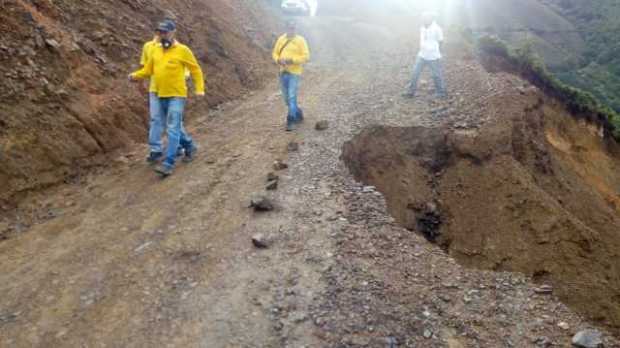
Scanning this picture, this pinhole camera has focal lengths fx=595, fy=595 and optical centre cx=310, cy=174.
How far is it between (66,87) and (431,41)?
20.4 feet

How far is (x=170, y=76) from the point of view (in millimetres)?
7141

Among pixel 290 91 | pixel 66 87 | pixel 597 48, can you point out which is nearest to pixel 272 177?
pixel 290 91

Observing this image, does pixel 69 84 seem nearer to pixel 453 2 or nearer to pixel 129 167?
pixel 129 167

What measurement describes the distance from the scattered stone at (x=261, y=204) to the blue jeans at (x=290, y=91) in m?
2.98

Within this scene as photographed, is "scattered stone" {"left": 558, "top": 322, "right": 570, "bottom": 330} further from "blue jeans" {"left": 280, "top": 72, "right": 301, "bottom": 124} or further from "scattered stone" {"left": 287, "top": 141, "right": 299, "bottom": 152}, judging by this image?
"blue jeans" {"left": 280, "top": 72, "right": 301, "bottom": 124}

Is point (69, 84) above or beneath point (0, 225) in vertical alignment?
above

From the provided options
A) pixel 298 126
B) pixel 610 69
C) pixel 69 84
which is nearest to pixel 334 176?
pixel 298 126

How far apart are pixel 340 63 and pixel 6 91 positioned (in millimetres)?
9207

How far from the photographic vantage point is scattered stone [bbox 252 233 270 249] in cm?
571

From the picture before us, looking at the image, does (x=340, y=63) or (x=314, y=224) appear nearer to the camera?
(x=314, y=224)

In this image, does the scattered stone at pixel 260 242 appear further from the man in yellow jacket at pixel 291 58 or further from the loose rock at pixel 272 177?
the man in yellow jacket at pixel 291 58

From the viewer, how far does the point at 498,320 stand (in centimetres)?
505

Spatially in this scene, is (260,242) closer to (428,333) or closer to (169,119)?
(428,333)

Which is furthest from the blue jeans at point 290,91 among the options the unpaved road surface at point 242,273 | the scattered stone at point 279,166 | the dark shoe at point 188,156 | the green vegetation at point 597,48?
the green vegetation at point 597,48
